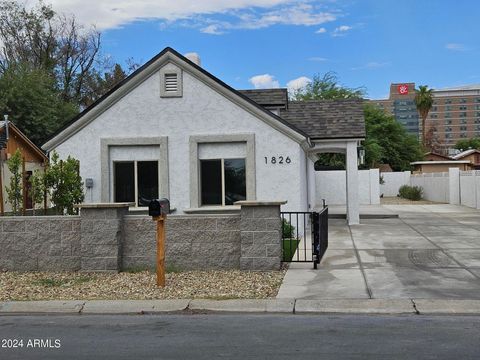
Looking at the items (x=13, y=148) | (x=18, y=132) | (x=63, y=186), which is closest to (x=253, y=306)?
(x=63, y=186)

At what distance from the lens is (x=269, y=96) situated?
1948 centimetres

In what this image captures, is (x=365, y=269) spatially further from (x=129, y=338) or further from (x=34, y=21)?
(x=34, y=21)

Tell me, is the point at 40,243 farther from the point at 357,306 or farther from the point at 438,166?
the point at 438,166

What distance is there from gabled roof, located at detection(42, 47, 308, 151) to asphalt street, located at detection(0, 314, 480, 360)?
919 cm

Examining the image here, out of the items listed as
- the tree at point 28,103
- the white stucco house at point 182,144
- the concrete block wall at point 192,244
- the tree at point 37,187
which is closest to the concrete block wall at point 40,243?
the concrete block wall at point 192,244

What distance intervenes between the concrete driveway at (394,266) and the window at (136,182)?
18.2 feet

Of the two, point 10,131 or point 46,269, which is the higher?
point 10,131

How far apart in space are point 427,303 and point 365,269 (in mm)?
2819

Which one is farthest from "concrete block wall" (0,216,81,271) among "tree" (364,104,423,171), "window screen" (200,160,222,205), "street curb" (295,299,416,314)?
"tree" (364,104,423,171)

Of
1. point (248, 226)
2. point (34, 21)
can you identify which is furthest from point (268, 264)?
point (34, 21)

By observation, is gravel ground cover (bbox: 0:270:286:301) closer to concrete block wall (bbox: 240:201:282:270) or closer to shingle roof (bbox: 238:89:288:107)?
concrete block wall (bbox: 240:201:282:270)

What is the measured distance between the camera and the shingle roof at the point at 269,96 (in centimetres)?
1911

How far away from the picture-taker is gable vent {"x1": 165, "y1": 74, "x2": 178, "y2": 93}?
16.8 meters

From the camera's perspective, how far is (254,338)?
673cm
